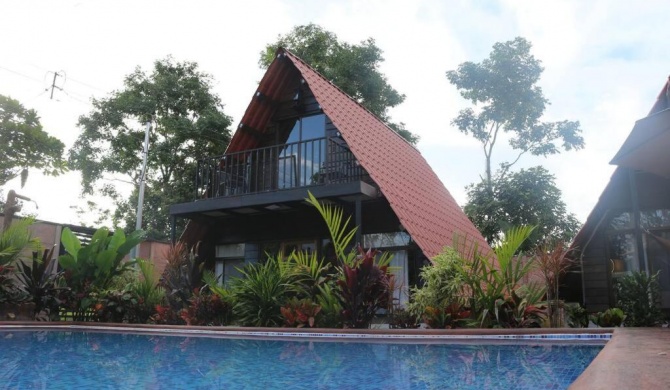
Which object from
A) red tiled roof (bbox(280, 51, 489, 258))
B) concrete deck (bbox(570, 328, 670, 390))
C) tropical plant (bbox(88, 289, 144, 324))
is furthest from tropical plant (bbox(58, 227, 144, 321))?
concrete deck (bbox(570, 328, 670, 390))

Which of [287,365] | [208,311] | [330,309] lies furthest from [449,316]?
[208,311]

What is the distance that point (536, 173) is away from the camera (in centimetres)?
2084

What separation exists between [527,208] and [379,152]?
10.2m

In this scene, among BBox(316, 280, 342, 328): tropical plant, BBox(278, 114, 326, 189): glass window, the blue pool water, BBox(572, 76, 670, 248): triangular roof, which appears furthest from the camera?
BBox(278, 114, 326, 189): glass window

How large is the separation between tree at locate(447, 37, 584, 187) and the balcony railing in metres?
13.4

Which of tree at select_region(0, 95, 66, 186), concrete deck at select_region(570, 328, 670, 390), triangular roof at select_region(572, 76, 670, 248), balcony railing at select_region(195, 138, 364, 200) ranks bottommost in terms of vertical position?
concrete deck at select_region(570, 328, 670, 390)

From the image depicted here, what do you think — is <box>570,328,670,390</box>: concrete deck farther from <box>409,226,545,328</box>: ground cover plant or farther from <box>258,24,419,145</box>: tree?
<box>258,24,419,145</box>: tree

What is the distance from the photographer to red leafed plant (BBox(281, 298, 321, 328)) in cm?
760

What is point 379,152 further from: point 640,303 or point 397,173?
point 640,303

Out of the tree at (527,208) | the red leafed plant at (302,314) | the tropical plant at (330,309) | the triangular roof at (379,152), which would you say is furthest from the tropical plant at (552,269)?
the tree at (527,208)

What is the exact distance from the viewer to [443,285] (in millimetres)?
7281

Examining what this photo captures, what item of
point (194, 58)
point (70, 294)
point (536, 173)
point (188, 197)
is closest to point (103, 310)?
point (70, 294)

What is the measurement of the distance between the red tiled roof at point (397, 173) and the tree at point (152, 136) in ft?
38.9

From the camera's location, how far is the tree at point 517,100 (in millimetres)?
24078
